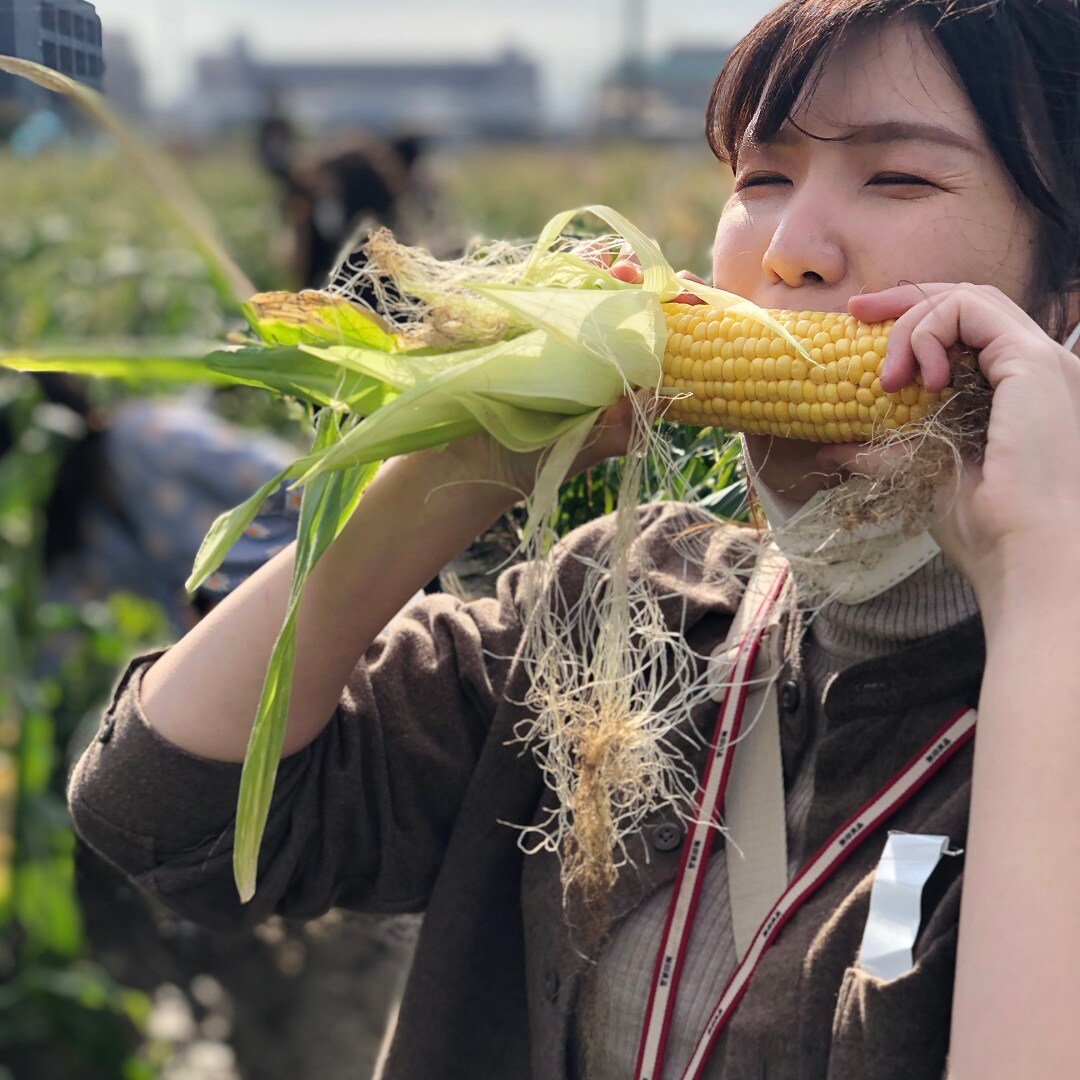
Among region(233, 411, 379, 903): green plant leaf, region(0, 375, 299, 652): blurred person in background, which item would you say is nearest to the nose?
region(233, 411, 379, 903): green plant leaf

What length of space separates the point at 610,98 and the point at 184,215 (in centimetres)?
2518

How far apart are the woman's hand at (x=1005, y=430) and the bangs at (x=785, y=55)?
0.21 metres

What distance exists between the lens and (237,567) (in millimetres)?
1546

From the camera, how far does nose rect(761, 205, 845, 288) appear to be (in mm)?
1064

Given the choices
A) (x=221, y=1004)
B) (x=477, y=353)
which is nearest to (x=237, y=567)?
(x=477, y=353)

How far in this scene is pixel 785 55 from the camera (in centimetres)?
112

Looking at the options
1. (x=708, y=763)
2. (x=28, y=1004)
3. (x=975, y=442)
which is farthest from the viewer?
(x=28, y=1004)

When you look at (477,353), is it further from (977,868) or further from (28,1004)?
(28,1004)

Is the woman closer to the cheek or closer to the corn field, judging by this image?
the cheek

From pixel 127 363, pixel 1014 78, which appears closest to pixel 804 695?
pixel 1014 78

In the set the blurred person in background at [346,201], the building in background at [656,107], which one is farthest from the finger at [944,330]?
the building in background at [656,107]

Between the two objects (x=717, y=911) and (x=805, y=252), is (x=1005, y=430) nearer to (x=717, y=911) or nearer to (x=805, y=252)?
(x=805, y=252)

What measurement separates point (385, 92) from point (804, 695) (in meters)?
52.0

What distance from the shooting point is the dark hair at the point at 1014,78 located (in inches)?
41.9
